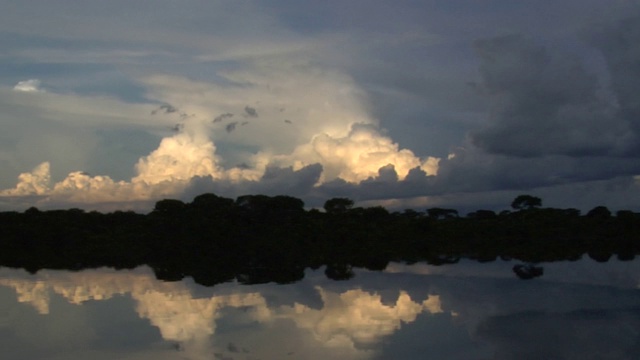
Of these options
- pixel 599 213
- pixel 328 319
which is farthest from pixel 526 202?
pixel 328 319

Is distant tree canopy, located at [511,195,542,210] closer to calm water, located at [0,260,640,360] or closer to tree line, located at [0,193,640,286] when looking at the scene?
tree line, located at [0,193,640,286]

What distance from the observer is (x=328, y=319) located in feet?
87.5

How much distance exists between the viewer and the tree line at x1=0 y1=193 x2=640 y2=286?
211ft

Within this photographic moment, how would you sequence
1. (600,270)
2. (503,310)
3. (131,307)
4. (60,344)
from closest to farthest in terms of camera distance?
(60,344)
(503,310)
(131,307)
(600,270)

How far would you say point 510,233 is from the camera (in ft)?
299

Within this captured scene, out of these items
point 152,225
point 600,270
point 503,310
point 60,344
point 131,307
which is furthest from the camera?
point 152,225

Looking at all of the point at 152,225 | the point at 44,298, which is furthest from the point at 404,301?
the point at 152,225

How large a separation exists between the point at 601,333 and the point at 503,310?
566cm

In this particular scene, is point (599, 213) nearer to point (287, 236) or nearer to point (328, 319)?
point (287, 236)

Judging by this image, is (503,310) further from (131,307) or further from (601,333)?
(131,307)

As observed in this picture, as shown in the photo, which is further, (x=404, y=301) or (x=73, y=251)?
(x=73, y=251)

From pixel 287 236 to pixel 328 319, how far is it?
194 ft

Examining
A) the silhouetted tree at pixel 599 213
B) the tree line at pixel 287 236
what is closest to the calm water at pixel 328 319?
the tree line at pixel 287 236

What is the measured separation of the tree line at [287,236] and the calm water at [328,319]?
18.6 m
